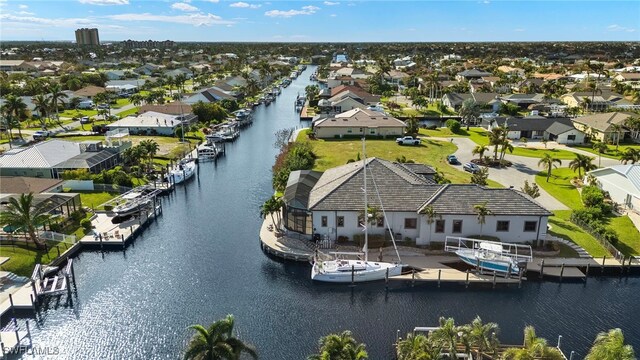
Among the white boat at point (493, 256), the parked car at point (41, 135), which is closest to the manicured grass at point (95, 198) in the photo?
the parked car at point (41, 135)

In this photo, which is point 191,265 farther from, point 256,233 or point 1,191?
point 1,191

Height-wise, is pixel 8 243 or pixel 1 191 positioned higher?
pixel 1 191

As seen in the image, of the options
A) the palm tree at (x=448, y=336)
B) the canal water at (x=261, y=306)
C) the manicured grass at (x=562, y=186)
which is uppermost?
the palm tree at (x=448, y=336)

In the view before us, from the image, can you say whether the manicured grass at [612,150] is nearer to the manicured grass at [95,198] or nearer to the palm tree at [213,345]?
the palm tree at [213,345]

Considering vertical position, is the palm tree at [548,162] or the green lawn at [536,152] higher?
the palm tree at [548,162]

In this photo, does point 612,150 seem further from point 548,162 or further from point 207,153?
point 207,153

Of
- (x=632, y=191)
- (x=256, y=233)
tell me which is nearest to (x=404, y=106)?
(x=632, y=191)
